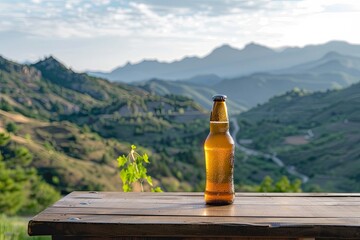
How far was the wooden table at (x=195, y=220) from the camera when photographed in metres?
1.51

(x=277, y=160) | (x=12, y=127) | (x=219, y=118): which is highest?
(x=219, y=118)

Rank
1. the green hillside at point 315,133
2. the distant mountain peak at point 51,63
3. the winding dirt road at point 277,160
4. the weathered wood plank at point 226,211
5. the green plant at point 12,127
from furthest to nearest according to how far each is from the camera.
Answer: the distant mountain peak at point 51,63 → the winding dirt road at point 277,160 → the green hillside at point 315,133 → the green plant at point 12,127 → the weathered wood plank at point 226,211

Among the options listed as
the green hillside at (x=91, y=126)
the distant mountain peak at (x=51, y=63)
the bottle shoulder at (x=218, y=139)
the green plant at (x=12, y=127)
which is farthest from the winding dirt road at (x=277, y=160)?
the bottle shoulder at (x=218, y=139)

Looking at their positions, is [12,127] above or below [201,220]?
below

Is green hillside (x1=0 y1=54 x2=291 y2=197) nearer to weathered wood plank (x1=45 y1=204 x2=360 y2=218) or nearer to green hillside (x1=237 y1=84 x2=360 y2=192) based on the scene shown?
green hillside (x1=237 y1=84 x2=360 y2=192)

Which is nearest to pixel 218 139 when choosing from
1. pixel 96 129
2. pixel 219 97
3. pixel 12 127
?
pixel 219 97

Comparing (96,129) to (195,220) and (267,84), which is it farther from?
(267,84)

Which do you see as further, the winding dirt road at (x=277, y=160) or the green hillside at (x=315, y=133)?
the winding dirt road at (x=277, y=160)

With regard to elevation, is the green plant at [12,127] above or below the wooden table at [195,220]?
below

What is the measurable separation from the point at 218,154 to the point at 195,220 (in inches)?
14.3

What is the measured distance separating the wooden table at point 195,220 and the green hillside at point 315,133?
3019 cm

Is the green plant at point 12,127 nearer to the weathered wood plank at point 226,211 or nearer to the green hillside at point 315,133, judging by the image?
the green hillside at point 315,133

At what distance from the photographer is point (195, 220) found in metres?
1.56

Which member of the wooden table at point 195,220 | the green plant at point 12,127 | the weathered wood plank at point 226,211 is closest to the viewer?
the wooden table at point 195,220
